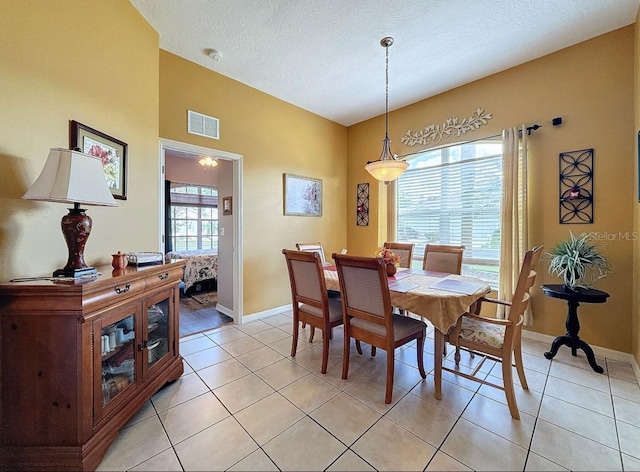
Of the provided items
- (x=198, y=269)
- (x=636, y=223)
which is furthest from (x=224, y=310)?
(x=636, y=223)

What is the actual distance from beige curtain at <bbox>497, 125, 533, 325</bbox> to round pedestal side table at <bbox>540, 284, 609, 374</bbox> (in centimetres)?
42

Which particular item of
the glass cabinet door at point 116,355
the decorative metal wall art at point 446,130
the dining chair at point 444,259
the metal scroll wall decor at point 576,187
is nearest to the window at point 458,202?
the decorative metal wall art at point 446,130

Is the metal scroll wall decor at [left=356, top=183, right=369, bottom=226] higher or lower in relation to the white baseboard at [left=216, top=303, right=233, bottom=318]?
higher

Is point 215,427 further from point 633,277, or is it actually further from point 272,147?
point 633,277

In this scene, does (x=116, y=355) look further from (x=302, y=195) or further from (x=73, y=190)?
(x=302, y=195)

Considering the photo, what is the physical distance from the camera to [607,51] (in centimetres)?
246

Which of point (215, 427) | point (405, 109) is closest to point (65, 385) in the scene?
point (215, 427)

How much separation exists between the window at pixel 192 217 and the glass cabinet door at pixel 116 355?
198 inches

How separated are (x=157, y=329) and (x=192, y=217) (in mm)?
5206

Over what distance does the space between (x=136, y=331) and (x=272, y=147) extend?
2815mm

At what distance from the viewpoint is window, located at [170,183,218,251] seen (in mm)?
6234

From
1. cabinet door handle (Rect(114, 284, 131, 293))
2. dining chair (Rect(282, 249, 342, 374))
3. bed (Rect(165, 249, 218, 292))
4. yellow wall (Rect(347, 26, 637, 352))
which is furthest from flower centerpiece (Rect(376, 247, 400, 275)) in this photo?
bed (Rect(165, 249, 218, 292))

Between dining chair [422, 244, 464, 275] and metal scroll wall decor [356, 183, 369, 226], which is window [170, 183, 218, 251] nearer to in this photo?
metal scroll wall decor [356, 183, 369, 226]

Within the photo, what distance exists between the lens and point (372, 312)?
195cm
